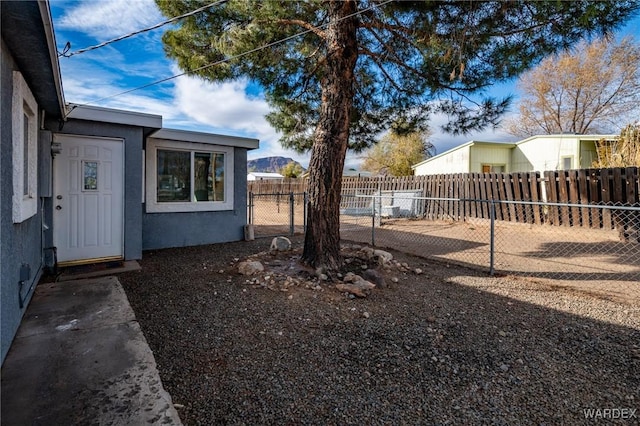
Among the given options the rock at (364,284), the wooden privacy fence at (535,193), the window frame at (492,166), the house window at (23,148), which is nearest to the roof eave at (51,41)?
the house window at (23,148)

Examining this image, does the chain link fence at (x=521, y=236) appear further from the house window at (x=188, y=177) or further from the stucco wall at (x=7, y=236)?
the stucco wall at (x=7, y=236)

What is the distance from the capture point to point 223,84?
619cm

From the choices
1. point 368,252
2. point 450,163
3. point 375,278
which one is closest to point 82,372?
point 375,278

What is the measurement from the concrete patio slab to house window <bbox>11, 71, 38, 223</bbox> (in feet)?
3.23

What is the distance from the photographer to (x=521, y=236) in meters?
9.07

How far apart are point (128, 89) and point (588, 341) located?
7335 mm

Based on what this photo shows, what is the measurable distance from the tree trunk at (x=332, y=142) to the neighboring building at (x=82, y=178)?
2.99 m

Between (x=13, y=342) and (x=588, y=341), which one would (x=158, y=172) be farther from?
(x=588, y=341)

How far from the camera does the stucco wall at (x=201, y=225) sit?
22.9 ft

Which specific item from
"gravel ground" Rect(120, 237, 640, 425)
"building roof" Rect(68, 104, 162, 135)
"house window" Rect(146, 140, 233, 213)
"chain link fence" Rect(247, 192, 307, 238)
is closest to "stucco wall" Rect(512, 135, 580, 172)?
"chain link fence" Rect(247, 192, 307, 238)

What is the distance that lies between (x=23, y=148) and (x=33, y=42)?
126 centimetres

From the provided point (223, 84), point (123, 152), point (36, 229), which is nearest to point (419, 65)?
point (223, 84)

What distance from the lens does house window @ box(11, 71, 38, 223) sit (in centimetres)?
277

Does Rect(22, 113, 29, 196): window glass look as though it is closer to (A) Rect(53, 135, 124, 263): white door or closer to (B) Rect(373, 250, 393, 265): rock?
(A) Rect(53, 135, 124, 263): white door
